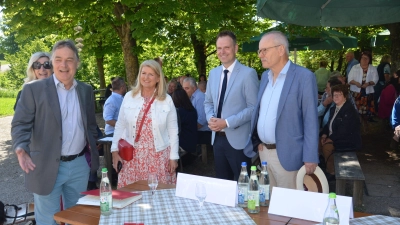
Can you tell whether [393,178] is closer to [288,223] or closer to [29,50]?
[288,223]

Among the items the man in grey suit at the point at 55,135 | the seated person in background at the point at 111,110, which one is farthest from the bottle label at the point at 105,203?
the seated person in background at the point at 111,110

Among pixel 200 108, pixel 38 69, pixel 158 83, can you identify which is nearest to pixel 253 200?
pixel 158 83

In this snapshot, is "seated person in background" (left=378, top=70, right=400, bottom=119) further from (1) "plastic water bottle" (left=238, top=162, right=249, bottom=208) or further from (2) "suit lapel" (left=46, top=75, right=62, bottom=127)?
(2) "suit lapel" (left=46, top=75, right=62, bottom=127)

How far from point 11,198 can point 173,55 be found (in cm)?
1314

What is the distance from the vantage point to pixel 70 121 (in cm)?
289

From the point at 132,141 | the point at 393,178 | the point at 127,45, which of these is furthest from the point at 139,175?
the point at 127,45

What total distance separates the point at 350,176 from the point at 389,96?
461 cm

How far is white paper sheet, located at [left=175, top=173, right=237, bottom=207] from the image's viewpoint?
2.38 meters

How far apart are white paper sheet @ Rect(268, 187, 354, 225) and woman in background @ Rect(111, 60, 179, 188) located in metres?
1.46

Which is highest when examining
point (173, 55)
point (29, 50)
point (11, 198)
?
point (29, 50)

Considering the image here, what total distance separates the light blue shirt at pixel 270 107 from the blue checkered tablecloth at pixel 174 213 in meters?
1.00

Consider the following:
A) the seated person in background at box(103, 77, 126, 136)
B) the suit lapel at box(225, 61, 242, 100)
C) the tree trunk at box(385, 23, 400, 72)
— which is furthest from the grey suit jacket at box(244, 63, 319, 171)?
the tree trunk at box(385, 23, 400, 72)

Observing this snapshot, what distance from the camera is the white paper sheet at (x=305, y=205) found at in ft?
6.65

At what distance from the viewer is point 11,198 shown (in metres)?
5.32
